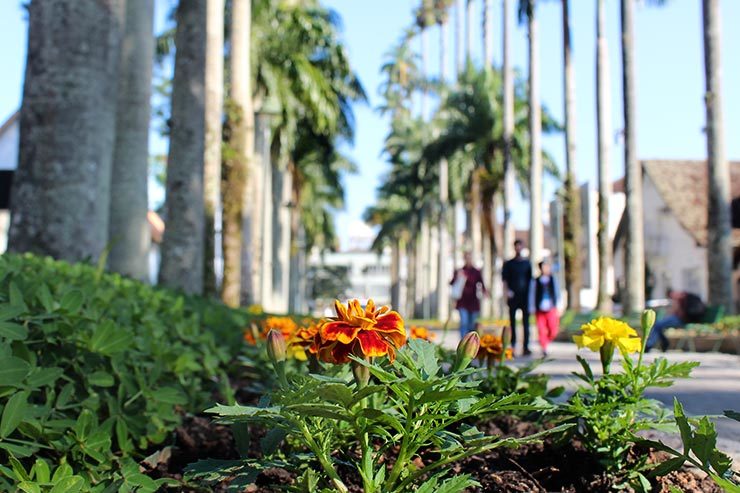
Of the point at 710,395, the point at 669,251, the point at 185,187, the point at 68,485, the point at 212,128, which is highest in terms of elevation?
the point at 212,128

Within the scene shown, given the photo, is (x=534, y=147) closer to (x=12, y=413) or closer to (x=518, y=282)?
(x=518, y=282)

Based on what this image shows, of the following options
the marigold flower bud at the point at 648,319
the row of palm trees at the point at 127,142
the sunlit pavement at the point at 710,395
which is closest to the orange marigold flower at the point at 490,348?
the sunlit pavement at the point at 710,395

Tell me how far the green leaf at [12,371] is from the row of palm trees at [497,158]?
62.1 feet

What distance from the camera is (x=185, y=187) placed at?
37.0ft

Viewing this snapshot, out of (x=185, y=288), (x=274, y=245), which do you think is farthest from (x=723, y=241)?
(x=274, y=245)

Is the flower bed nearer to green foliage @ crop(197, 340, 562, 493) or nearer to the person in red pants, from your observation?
green foliage @ crop(197, 340, 562, 493)

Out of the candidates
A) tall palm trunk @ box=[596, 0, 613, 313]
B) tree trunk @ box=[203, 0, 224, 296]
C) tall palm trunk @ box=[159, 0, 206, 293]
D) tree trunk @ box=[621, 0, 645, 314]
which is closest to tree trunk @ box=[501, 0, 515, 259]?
tall palm trunk @ box=[596, 0, 613, 313]

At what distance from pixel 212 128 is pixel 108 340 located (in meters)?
10.9

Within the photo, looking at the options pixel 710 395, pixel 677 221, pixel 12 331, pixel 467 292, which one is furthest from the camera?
pixel 677 221

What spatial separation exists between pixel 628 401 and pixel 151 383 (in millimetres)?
1990

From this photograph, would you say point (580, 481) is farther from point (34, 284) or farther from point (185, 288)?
point (185, 288)

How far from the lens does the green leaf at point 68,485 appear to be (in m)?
2.41

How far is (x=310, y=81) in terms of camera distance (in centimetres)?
3017

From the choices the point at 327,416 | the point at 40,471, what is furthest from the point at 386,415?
the point at 40,471
